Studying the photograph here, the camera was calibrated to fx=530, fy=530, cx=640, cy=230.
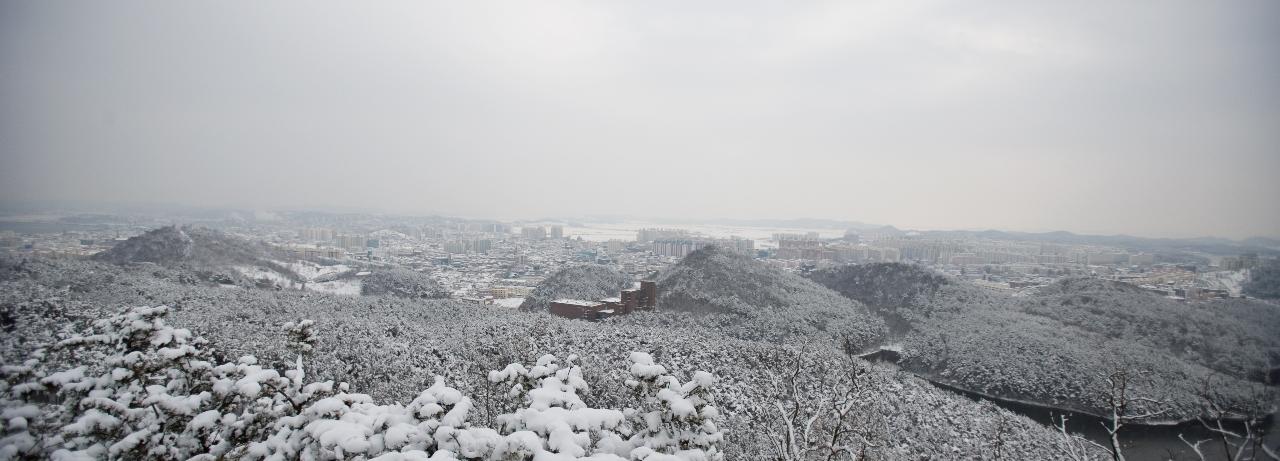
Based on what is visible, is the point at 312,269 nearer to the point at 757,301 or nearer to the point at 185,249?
the point at 185,249

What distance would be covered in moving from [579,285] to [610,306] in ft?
24.6

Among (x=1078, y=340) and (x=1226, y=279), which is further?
(x=1078, y=340)

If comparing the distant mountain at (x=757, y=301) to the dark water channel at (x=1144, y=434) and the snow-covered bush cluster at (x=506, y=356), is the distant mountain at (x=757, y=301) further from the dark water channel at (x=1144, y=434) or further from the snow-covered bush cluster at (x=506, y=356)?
the dark water channel at (x=1144, y=434)

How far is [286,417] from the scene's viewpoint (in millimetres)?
3783

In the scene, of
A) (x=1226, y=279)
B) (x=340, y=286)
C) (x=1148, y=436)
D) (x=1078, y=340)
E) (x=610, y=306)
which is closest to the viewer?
(x=1226, y=279)

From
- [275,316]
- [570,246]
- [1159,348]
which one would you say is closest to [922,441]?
[1159,348]

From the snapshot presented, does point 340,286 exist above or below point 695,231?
below

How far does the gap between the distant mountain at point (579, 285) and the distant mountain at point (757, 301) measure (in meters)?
3.68

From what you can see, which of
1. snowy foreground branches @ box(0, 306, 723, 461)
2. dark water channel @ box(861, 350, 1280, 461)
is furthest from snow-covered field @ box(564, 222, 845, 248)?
snowy foreground branches @ box(0, 306, 723, 461)

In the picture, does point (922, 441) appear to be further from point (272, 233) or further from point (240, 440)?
point (272, 233)

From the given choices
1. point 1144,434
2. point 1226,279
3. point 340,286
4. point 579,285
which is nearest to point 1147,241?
point 1226,279

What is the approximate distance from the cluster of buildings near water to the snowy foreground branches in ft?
69.2

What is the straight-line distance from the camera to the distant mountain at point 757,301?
1065 inches

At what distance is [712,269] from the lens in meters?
33.3
